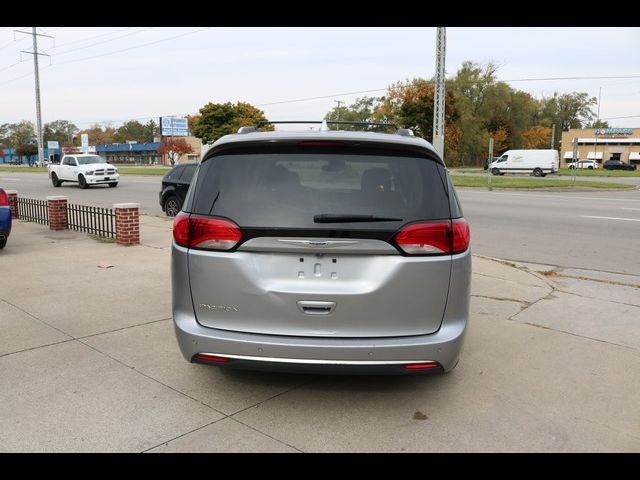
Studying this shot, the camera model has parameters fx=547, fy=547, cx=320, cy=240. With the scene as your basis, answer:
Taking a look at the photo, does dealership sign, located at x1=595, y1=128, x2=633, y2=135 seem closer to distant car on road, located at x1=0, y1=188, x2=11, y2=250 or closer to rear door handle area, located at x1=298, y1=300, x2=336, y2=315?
distant car on road, located at x1=0, y1=188, x2=11, y2=250

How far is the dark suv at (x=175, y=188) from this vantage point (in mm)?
14732

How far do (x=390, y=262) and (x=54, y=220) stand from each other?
1038 centimetres

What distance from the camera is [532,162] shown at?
4350cm

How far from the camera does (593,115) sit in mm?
109875

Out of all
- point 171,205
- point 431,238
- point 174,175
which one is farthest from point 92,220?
point 431,238

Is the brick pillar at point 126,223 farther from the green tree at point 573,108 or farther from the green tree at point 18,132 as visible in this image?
the green tree at point 18,132

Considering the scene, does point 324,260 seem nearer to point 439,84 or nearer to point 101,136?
Answer: point 439,84

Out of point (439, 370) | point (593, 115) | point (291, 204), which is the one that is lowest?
point (439, 370)

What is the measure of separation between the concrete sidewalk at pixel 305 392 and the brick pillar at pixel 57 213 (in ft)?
19.8

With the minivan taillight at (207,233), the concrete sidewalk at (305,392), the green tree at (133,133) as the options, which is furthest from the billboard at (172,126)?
the minivan taillight at (207,233)

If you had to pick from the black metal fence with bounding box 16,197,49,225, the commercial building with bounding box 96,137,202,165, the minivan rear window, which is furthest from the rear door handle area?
the commercial building with bounding box 96,137,202,165
